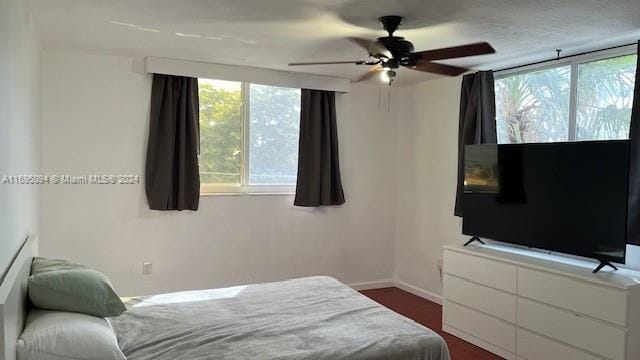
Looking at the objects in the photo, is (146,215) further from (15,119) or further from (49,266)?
(15,119)

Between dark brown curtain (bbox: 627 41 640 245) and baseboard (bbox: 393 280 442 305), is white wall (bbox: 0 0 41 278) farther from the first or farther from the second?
baseboard (bbox: 393 280 442 305)

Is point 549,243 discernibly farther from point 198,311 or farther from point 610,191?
point 198,311

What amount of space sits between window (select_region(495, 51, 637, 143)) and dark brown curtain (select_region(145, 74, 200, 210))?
293cm

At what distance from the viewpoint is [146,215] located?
4.12m

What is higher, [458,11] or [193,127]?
[458,11]

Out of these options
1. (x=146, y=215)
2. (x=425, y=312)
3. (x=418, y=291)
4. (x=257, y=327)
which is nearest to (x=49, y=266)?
(x=257, y=327)

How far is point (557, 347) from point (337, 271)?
246 centimetres

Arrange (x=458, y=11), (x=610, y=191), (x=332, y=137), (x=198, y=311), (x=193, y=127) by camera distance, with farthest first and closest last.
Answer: (x=332, y=137) < (x=193, y=127) < (x=610, y=191) < (x=458, y=11) < (x=198, y=311)

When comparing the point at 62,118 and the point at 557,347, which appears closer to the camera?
the point at 557,347

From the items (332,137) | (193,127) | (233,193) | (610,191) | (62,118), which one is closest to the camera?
(610,191)

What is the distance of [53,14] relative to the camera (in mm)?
2867

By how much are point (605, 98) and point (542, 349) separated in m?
1.94

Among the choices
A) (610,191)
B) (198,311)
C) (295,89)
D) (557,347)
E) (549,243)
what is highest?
(295,89)

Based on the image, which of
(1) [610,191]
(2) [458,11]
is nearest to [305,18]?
(2) [458,11]
